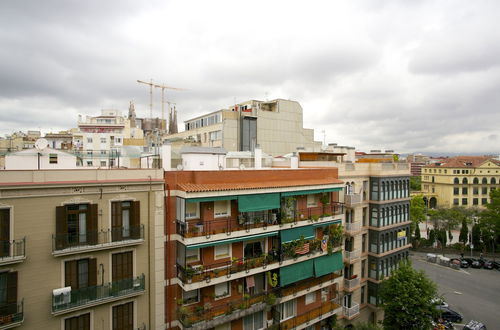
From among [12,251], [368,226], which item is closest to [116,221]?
[12,251]

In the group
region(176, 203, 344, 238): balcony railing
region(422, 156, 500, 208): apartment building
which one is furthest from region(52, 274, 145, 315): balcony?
region(422, 156, 500, 208): apartment building

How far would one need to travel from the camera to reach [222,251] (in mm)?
19219

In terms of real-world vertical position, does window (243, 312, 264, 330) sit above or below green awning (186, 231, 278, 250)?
below

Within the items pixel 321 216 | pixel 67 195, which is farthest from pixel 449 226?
pixel 67 195

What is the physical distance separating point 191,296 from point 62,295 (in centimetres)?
732

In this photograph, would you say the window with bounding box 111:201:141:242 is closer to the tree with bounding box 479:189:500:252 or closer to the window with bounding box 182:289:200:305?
the window with bounding box 182:289:200:305

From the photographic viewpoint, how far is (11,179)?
543 inches

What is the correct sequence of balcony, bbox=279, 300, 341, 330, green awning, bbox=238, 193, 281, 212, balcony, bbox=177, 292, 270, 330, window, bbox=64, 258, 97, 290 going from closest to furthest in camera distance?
window, bbox=64, 258, 97, 290
balcony, bbox=177, 292, 270, 330
green awning, bbox=238, 193, 281, 212
balcony, bbox=279, 300, 341, 330

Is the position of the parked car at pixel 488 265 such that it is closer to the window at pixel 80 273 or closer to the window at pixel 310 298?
the window at pixel 310 298

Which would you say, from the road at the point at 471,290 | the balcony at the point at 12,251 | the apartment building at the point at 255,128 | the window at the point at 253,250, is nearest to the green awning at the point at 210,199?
the window at the point at 253,250

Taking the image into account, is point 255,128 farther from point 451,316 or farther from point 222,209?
point 451,316

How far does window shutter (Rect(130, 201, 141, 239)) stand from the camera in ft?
54.0

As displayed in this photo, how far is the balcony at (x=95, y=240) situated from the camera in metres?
14.5

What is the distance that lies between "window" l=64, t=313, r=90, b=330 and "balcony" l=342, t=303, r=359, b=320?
22.5m
